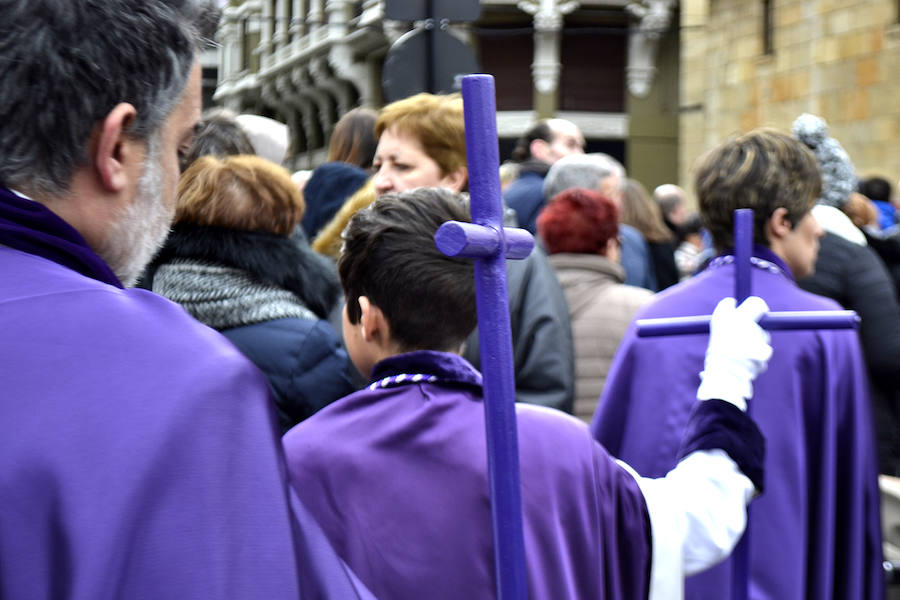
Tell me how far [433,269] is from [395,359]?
0.16 m

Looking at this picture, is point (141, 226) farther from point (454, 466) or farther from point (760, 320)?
point (760, 320)

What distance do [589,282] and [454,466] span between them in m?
2.27

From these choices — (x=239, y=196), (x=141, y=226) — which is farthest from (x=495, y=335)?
(x=239, y=196)

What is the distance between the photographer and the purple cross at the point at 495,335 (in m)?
1.38

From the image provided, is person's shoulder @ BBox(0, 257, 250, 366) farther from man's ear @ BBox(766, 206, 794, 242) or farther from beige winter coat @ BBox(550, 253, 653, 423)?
beige winter coat @ BBox(550, 253, 653, 423)

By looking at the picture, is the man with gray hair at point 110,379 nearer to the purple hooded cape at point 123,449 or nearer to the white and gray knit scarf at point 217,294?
the purple hooded cape at point 123,449

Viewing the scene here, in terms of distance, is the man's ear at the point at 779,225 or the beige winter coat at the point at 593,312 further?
the beige winter coat at the point at 593,312

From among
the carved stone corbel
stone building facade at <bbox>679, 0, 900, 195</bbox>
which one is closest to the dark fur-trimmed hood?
stone building facade at <bbox>679, 0, 900, 195</bbox>

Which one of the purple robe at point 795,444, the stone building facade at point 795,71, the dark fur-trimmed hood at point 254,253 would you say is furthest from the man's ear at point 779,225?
the stone building facade at point 795,71

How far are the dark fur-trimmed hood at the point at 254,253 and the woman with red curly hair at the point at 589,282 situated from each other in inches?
48.6

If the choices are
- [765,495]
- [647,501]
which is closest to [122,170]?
[647,501]

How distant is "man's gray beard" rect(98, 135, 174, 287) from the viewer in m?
1.39

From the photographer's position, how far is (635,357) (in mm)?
3373

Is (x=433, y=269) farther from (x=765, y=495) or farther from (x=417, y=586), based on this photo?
(x=765, y=495)
